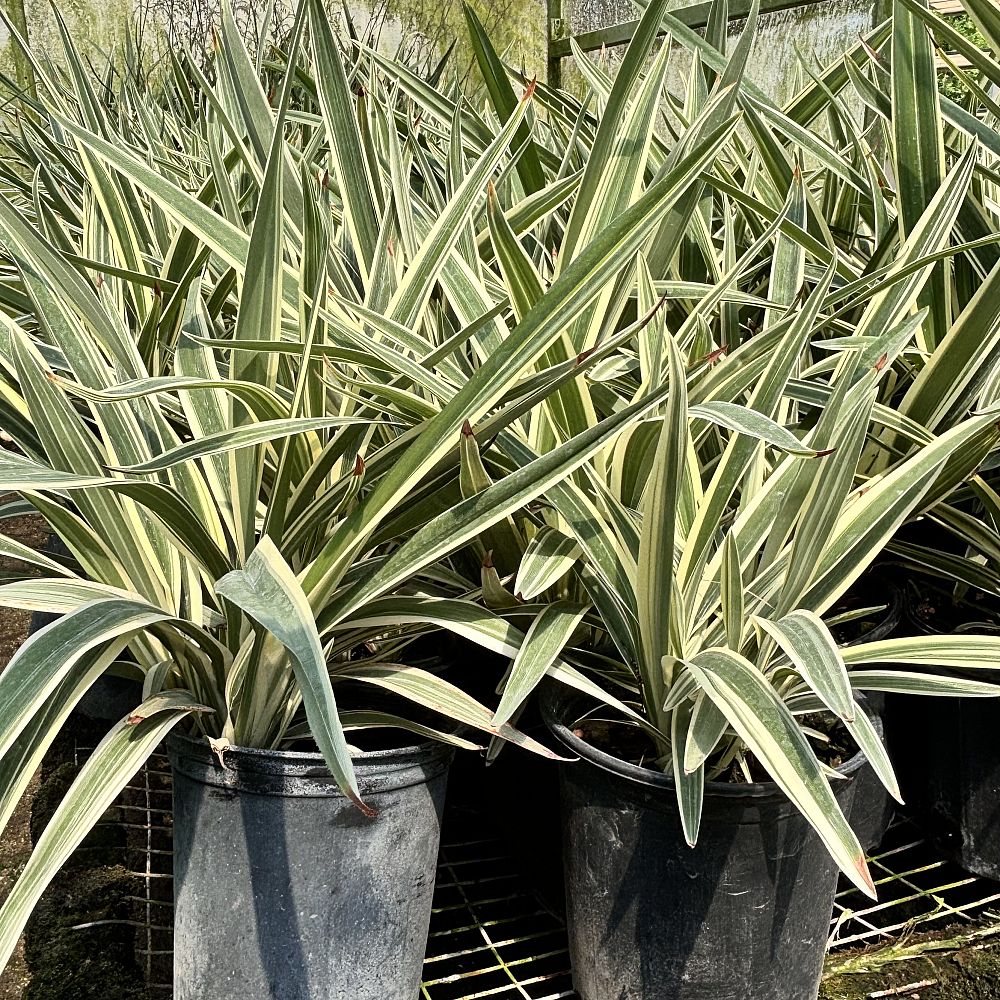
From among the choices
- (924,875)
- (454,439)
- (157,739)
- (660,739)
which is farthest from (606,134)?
(924,875)

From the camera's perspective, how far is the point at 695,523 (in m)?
0.78

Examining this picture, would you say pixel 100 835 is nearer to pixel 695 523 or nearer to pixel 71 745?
pixel 71 745

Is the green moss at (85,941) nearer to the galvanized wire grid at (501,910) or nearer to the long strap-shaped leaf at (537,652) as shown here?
the galvanized wire grid at (501,910)

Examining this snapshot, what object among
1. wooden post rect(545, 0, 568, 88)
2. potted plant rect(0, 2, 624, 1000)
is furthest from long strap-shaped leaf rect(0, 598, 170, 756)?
wooden post rect(545, 0, 568, 88)

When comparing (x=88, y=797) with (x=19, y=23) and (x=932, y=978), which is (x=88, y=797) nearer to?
(x=932, y=978)

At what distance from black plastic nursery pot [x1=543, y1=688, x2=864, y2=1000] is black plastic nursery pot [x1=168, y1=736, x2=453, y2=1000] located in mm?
147

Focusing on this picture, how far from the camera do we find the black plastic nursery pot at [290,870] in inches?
28.9

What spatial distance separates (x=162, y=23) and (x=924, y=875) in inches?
158

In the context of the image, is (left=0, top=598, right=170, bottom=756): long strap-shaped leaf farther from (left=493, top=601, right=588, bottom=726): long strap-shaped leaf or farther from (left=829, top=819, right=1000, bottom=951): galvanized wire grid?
(left=829, top=819, right=1000, bottom=951): galvanized wire grid

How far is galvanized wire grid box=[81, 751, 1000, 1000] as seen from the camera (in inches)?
36.5

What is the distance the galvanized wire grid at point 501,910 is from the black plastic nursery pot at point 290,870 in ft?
0.54

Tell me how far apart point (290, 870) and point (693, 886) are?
0.31 meters

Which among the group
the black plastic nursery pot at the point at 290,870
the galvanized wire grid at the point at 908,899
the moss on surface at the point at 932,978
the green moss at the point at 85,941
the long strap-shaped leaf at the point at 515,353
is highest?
the long strap-shaped leaf at the point at 515,353

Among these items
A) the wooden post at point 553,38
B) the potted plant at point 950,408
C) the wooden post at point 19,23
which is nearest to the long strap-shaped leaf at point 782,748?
the potted plant at point 950,408
